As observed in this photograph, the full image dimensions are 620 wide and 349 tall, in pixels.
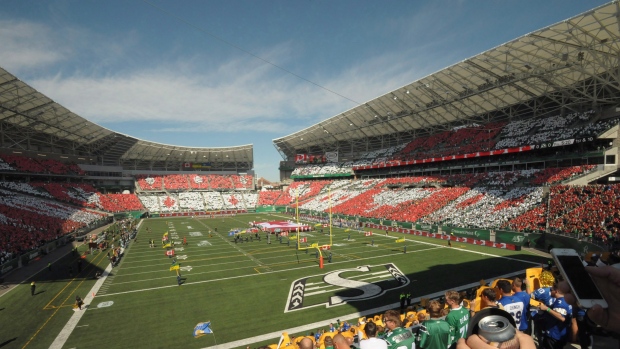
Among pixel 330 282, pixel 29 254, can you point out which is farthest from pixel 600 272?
pixel 29 254

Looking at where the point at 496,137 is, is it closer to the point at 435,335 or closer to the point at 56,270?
the point at 435,335

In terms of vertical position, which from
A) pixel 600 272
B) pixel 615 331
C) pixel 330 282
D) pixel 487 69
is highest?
pixel 487 69

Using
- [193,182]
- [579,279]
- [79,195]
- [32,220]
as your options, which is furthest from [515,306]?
[193,182]

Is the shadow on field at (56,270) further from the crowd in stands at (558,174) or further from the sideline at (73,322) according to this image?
the crowd in stands at (558,174)

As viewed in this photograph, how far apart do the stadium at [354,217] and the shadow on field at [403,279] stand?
0.53 feet

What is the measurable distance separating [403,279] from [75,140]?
68675 millimetres

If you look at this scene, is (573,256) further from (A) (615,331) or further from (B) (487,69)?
(B) (487,69)

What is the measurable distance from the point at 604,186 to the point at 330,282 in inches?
1037

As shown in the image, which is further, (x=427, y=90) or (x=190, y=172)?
(x=190, y=172)

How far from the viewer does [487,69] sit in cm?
3825

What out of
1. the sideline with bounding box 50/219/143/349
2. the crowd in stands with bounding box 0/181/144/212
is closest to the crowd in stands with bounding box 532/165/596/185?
the sideline with bounding box 50/219/143/349

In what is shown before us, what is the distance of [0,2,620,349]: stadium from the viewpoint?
16219 millimetres

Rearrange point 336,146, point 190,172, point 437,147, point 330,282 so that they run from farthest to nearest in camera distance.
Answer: point 190,172 → point 336,146 → point 437,147 → point 330,282

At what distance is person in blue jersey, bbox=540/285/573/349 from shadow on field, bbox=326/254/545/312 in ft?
38.6
